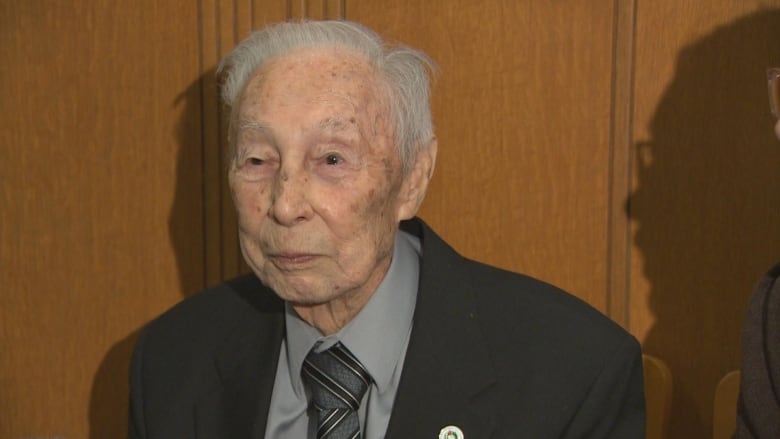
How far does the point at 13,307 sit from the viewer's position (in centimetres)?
253

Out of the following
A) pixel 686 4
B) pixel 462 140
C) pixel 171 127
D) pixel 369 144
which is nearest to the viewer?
pixel 369 144

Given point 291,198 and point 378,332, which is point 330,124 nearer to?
point 291,198

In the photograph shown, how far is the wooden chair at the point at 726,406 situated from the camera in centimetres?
198

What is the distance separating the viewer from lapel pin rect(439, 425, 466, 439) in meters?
1.62

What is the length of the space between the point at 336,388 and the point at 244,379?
0.69 ft

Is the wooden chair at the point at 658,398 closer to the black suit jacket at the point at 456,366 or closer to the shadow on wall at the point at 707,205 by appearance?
the shadow on wall at the point at 707,205

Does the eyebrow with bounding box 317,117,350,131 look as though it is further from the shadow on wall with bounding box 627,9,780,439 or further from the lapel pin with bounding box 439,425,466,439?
the shadow on wall with bounding box 627,9,780,439

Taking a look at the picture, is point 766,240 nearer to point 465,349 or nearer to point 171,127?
point 465,349

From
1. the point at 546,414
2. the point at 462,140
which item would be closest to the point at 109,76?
the point at 462,140

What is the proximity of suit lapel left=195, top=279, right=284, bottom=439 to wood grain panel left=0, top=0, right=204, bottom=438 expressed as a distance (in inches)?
25.7

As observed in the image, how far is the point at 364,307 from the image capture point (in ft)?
5.64

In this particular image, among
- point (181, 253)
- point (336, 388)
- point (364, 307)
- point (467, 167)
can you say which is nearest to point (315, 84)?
point (364, 307)

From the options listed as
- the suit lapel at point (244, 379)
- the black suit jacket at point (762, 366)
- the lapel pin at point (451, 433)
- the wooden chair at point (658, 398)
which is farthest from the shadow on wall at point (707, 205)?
the suit lapel at point (244, 379)

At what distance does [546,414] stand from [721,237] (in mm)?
780
